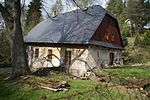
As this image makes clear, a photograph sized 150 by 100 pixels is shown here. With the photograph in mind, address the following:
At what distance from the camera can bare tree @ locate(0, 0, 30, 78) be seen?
996 centimetres

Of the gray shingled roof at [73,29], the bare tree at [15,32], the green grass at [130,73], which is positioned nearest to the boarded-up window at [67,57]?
the gray shingled roof at [73,29]

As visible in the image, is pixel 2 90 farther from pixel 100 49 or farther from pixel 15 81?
pixel 100 49

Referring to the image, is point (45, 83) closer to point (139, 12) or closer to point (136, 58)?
point (136, 58)

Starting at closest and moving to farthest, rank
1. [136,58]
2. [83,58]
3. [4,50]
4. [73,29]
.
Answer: [83,58] < [73,29] < [4,50] < [136,58]

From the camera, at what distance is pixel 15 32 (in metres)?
10.0

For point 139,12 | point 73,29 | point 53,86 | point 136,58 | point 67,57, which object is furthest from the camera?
point 139,12

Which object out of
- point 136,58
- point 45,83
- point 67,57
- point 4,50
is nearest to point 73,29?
point 67,57

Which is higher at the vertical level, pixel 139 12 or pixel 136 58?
pixel 139 12

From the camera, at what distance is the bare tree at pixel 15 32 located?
9.96 m

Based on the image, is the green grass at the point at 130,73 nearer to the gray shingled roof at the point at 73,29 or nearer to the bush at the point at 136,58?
the gray shingled roof at the point at 73,29

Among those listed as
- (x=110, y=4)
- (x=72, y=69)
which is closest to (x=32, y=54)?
(x=72, y=69)

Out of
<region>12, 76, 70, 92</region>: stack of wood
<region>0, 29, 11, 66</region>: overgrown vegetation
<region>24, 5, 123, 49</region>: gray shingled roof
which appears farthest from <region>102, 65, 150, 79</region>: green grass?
<region>0, 29, 11, 66</region>: overgrown vegetation

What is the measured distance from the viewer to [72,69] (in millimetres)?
16828

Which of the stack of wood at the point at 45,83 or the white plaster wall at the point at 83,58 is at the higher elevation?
the white plaster wall at the point at 83,58
